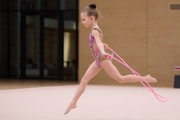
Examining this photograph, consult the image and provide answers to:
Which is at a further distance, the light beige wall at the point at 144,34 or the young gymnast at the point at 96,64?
the light beige wall at the point at 144,34

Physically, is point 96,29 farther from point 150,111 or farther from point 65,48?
point 65,48

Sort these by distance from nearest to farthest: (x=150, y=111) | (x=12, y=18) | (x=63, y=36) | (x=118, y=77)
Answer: (x=118, y=77)
(x=150, y=111)
(x=63, y=36)
(x=12, y=18)

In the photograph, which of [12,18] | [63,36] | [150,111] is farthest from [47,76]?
[150,111]

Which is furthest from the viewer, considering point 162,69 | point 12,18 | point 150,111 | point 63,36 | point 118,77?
point 12,18

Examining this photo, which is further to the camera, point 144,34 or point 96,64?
point 144,34

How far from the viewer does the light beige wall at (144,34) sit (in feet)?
34.6

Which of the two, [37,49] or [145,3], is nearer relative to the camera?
[145,3]

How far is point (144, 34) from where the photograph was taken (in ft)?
35.2

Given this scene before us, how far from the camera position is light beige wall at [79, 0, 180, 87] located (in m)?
10.6

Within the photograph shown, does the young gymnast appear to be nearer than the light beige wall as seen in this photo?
Yes

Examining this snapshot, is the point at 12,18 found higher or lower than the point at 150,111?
higher

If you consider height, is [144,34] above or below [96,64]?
above

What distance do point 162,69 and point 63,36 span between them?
171 inches

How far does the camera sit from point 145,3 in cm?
1066
